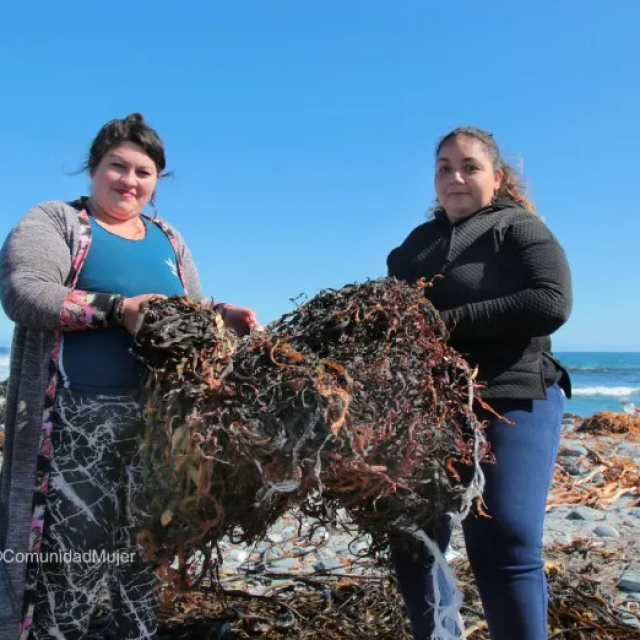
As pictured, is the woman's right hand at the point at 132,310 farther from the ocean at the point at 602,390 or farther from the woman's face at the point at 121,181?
the ocean at the point at 602,390

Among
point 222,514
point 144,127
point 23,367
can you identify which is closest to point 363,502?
point 222,514

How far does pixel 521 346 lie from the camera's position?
8.80 feet

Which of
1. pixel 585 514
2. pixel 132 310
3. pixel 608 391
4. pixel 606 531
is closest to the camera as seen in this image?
pixel 132 310

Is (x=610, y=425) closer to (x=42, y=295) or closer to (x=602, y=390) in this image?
(x=42, y=295)

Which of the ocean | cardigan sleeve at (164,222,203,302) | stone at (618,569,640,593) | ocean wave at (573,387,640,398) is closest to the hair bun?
cardigan sleeve at (164,222,203,302)

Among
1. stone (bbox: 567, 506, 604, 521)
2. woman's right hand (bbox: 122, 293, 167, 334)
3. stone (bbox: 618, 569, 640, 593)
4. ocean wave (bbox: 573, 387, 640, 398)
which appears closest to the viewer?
woman's right hand (bbox: 122, 293, 167, 334)

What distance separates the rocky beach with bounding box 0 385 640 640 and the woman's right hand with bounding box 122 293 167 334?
2.78 feet

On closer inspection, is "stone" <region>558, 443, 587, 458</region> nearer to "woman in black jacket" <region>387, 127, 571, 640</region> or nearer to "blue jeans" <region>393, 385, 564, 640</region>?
"woman in black jacket" <region>387, 127, 571, 640</region>

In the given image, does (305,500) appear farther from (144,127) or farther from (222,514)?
(144,127)

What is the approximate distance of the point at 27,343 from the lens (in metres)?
2.62

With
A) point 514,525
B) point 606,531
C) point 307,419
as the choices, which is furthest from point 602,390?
point 307,419

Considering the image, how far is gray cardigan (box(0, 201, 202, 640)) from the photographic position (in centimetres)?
246

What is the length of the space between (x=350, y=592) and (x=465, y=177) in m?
2.39

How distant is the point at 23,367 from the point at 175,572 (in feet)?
3.38
